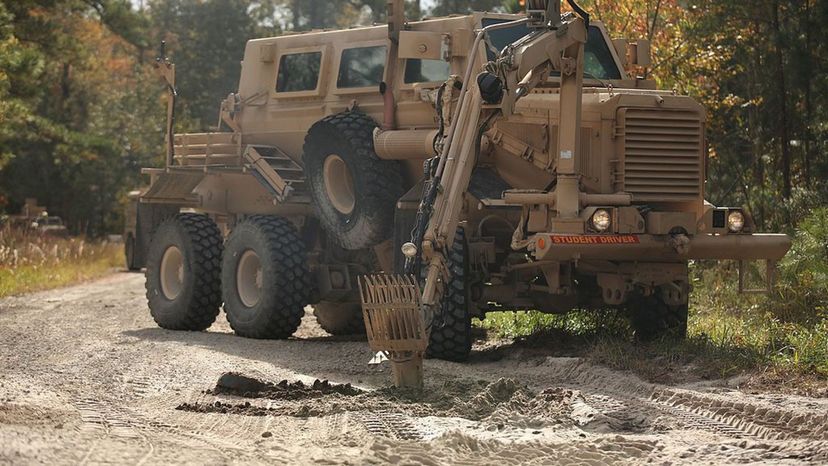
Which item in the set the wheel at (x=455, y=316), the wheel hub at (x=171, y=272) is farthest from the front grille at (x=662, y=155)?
the wheel hub at (x=171, y=272)

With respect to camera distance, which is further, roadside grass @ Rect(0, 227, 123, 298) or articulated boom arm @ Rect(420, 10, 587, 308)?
roadside grass @ Rect(0, 227, 123, 298)

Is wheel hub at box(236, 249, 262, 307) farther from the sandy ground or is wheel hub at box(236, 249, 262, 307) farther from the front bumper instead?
the front bumper

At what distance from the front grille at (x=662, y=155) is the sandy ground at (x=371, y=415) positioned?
1587 mm

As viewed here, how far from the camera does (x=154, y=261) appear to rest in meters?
16.5

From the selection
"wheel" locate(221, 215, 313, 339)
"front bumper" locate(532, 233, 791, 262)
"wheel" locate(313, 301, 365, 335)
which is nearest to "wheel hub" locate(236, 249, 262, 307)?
"wheel" locate(221, 215, 313, 339)

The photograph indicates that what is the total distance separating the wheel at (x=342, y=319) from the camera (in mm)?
16219

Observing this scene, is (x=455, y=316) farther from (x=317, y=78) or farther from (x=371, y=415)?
(x=317, y=78)

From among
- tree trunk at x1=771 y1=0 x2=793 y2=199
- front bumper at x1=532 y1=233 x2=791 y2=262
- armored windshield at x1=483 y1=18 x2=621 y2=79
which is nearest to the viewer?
front bumper at x1=532 y1=233 x2=791 y2=262

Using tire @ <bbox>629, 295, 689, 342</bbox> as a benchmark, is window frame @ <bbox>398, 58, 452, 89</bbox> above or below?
above

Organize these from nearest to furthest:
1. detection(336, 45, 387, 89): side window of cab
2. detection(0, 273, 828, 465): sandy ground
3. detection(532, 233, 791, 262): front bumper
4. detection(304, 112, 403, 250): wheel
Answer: detection(0, 273, 828, 465): sandy ground
detection(532, 233, 791, 262): front bumper
detection(304, 112, 403, 250): wheel
detection(336, 45, 387, 89): side window of cab

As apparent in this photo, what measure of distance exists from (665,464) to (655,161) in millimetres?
4687

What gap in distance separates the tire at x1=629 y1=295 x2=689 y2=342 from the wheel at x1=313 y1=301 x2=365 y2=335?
162 inches

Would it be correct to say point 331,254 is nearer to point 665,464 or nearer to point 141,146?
point 665,464

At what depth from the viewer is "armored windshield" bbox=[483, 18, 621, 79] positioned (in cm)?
1323
